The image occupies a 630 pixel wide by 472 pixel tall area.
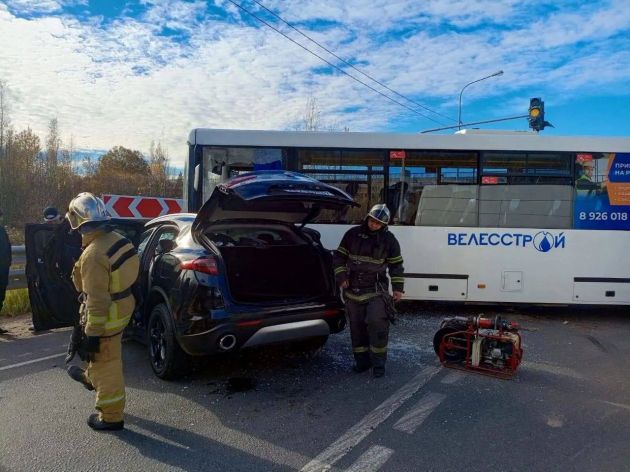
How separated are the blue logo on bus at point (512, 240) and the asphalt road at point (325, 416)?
78.4 inches

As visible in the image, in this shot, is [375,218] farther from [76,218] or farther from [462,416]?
[76,218]

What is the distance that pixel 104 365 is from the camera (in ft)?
11.3

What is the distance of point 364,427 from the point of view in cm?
357

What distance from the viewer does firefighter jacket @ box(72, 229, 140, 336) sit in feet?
10.8

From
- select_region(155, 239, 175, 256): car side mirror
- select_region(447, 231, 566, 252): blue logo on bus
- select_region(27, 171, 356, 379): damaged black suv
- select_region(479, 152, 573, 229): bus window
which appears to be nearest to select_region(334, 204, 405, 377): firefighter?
select_region(27, 171, 356, 379): damaged black suv

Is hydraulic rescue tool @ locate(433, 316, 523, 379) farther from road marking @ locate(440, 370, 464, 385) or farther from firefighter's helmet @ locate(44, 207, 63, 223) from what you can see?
firefighter's helmet @ locate(44, 207, 63, 223)

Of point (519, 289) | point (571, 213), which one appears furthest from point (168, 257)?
point (571, 213)

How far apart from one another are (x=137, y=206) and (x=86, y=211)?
6.02 meters

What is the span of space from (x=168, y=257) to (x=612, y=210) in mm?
6612

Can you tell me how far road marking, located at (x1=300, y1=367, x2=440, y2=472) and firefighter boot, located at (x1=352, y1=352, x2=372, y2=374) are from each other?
499mm

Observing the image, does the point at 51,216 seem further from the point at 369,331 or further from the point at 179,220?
the point at 369,331

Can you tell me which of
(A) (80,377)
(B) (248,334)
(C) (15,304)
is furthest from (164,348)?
(C) (15,304)

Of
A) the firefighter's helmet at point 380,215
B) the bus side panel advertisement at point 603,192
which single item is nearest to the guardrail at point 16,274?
the firefighter's helmet at point 380,215

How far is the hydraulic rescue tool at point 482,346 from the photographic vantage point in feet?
15.5
